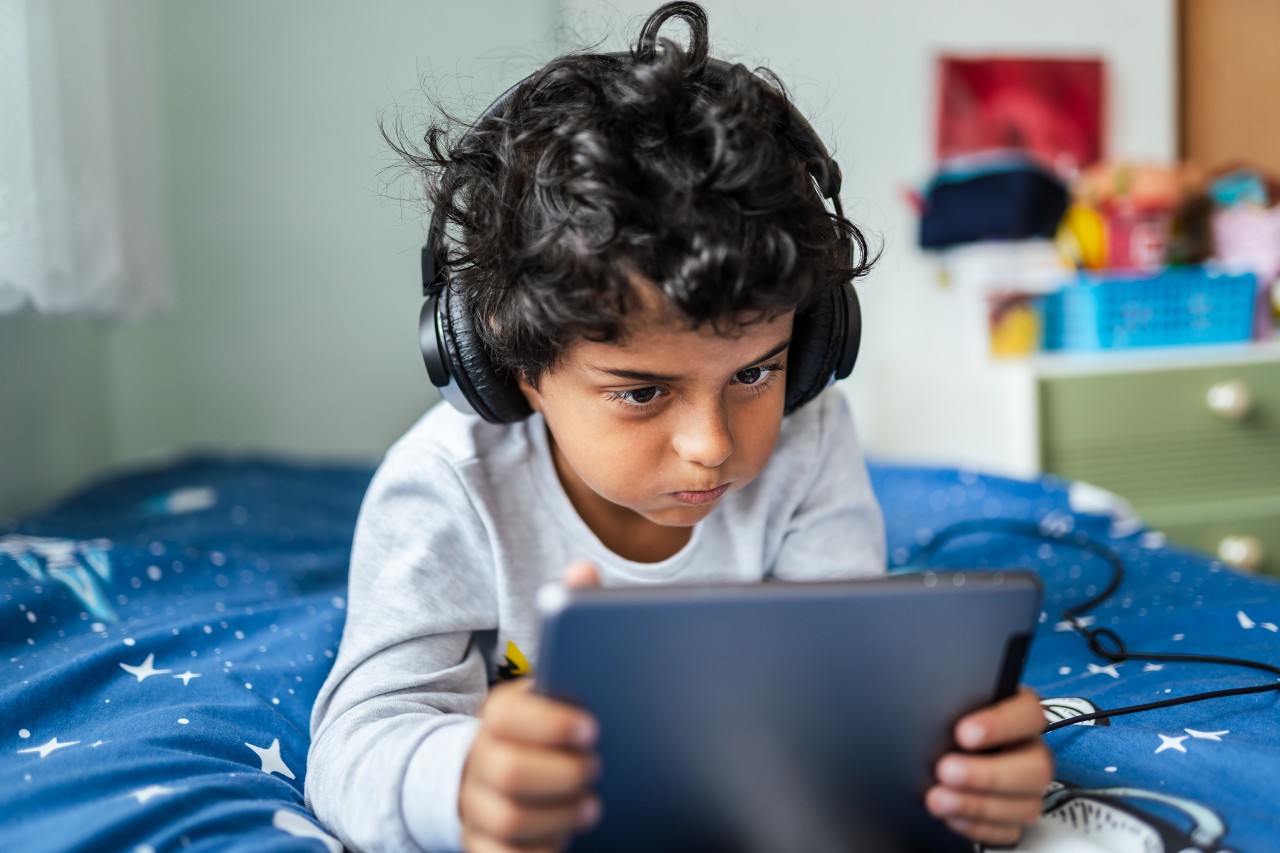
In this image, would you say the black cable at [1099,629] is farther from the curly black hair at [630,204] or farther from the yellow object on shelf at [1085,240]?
the yellow object on shelf at [1085,240]

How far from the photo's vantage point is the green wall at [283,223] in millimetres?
1965

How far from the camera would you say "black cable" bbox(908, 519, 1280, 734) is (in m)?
0.68

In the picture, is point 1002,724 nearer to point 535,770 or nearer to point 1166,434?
point 535,770

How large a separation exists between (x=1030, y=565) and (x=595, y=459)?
580 millimetres

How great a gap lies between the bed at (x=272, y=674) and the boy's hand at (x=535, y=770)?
13 centimetres

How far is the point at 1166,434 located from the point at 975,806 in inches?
55.6

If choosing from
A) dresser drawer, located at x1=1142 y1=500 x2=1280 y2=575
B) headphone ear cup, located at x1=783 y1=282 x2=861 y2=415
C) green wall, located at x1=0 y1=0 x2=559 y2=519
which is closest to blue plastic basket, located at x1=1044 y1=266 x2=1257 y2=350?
dresser drawer, located at x1=1142 y1=500 x2=1280 y2=575

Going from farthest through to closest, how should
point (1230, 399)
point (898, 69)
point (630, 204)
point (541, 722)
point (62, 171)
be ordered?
point (898, 69)
point (1230, 399)
point (62, 171)
point (630, 204)
point (541, 722)

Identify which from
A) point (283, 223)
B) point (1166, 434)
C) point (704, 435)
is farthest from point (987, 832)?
point (283, 223)

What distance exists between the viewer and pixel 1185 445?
1.73m

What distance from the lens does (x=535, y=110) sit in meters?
0.67

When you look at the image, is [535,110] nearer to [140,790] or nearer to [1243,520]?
[140,790]

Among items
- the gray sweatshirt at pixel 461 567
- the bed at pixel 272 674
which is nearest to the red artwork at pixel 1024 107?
the bed at pixel 272 674

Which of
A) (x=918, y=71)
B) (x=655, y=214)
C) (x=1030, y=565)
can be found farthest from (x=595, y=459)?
(x=918, y=71)
